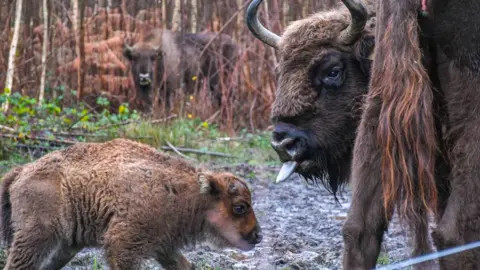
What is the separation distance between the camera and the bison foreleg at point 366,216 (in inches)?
158

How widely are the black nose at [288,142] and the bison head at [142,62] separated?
43.4 feet

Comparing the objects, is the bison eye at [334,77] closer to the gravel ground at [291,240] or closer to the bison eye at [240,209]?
the gravel ground at [291,240]

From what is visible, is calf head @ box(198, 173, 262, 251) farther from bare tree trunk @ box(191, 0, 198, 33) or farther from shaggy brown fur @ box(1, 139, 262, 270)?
bare tree trunk @ box(191, 0, 198, 33)

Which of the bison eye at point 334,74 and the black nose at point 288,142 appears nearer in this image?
the black nose at point 288,142

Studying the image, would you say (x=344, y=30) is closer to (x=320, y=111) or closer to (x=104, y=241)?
(x=320, y=111)

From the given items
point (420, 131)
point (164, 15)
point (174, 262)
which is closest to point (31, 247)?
point (174, 262)

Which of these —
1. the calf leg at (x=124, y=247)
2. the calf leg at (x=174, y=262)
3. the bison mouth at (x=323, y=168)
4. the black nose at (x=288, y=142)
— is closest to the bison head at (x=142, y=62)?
the calf leg at (x=174, y=262)

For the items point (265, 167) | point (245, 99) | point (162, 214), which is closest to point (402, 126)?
point (162, 214)

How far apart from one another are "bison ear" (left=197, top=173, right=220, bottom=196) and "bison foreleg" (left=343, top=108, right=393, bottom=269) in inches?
89.8

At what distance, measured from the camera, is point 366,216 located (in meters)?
4.04

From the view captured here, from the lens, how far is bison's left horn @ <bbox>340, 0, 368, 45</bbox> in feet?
16.3

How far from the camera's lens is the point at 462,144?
3816 millimetres

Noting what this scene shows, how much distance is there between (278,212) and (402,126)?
462cm

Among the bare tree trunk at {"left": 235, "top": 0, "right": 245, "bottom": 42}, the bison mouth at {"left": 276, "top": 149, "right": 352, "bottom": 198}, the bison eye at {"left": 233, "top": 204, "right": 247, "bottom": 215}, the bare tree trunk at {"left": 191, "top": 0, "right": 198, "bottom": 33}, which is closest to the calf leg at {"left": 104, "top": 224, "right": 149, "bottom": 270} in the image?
the bison eye at {"left": 233, "top": 204, "right": 247, "bottom": 215}
